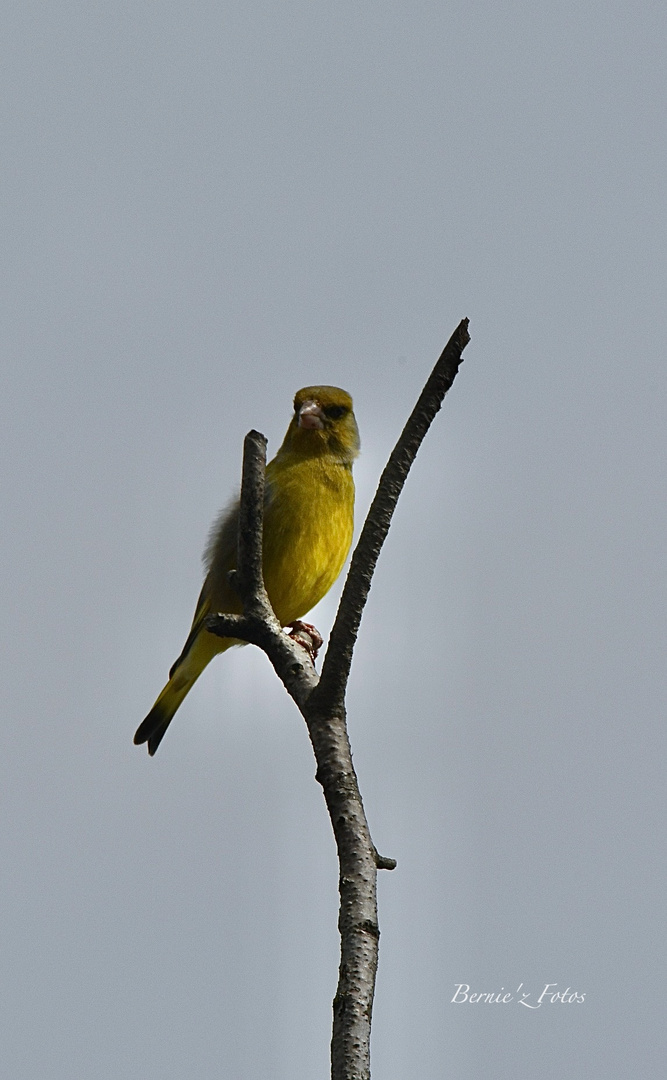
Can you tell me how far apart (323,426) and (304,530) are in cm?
84

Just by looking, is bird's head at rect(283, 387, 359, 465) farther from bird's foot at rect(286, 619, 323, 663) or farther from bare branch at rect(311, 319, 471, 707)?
bare branch at rect(311, 319, 471, 707)

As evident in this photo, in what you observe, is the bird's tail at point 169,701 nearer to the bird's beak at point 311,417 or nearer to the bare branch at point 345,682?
the bird's beak at point 311,417

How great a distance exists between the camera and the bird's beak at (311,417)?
24.4 ft

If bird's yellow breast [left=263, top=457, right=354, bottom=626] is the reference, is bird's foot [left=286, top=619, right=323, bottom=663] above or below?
below

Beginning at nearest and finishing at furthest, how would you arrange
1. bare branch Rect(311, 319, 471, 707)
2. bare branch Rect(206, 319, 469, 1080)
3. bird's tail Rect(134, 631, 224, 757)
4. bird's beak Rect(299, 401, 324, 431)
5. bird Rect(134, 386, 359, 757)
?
bare branch Rect(206, 319, 469, 1080)
bare branch Rect(311, 319, 471, 707)
bird Rect(134, 386, 359, 757)
bird's beak Rect(299, 401, 324, 431)
bird's tail Rect(134, 631, 224, 757)

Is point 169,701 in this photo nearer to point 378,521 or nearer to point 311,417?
point 311,417

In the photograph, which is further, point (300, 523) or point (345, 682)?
point (300, 523)

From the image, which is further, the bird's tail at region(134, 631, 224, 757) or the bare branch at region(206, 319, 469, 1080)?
the bird's tail at region(134, 631, 224, 757)

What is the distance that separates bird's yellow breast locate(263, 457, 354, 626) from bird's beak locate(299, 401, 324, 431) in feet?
0.72

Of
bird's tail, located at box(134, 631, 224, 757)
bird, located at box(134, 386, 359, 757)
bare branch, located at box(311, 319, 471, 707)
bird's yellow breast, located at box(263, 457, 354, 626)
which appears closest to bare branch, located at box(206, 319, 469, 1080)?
bare branch, located at box(311, 319, 471, 707)

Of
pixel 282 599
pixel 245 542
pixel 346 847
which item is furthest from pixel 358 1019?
pixel 282 599

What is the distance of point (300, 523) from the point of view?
7.07 meters

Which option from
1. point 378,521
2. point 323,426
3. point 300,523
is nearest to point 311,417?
point 323,426

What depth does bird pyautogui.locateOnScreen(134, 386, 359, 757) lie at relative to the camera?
702 cm
